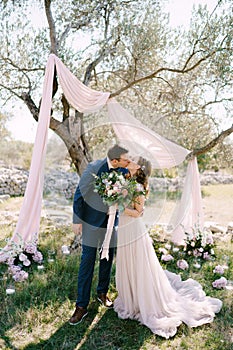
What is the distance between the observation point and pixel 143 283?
151 inches

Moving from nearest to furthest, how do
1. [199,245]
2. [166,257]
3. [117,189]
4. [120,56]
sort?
[117,189] → [166,257] → [199,245] → [120,56]

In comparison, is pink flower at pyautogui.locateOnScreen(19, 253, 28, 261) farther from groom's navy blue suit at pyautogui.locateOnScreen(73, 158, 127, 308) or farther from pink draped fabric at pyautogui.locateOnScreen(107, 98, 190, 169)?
pink draped fabric at pyautogui.locateOnScreen(107, 98, 190, 169)

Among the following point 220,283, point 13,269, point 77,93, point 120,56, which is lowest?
point 220,283

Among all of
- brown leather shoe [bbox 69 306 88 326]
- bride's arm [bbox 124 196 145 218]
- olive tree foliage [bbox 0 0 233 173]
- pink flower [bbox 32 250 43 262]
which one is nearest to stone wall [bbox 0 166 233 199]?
bride's arm [bbox 124 196 145 218]

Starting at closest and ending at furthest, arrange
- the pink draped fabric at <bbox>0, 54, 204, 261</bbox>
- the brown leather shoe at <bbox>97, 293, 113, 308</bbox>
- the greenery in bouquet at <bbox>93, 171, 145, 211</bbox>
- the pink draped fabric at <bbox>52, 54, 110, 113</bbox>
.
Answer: the greenery in bouquet at <bbox>93, 171, 145, 211</bbox> < the brown leather shoe at <bbox>97, 293, 113, 308</bbox> < the pink draped fabric at <bbox>0, 54, 204, 261</bbox> < the pink draped fabric at <bbox>52, 54, 110, 113</bbox>

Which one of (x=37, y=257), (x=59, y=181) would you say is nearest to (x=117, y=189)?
(x=59, y=181)

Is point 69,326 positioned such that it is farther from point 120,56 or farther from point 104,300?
point 120,56

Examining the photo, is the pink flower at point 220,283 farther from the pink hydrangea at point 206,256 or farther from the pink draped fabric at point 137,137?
the pink draped fabric at point 137,137

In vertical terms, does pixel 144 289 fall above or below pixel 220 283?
above

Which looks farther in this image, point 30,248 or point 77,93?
point 30,248

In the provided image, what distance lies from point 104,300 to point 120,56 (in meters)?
4.62

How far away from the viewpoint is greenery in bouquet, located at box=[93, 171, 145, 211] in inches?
140

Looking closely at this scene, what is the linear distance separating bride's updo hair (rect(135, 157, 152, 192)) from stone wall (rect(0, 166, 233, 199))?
0.15 metres

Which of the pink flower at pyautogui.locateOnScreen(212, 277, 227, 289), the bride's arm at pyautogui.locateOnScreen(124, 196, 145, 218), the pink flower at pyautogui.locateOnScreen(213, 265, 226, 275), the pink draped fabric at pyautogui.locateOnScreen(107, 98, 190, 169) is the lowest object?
the pink flower at pyautogui.locateOnScreen(212, 277, 227, 289)
